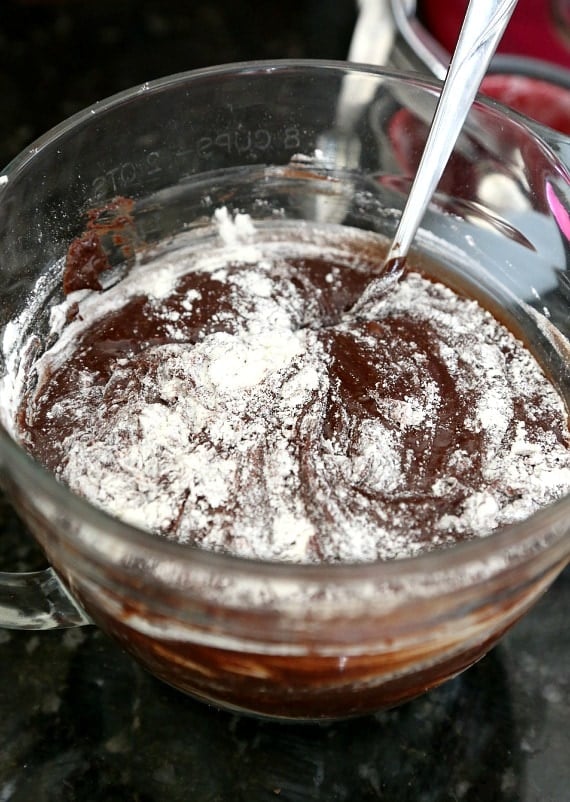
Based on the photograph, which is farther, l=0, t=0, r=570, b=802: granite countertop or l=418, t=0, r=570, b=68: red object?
l=418, t=0, r=570, b=68: red object

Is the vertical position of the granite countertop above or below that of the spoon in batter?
below

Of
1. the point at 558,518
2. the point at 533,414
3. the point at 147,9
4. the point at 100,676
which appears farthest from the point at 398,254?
the point at 147,9

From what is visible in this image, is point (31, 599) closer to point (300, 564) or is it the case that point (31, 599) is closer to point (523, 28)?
point (300, 564)

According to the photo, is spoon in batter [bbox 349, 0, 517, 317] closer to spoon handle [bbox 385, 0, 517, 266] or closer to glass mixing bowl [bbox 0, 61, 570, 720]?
spoon handle [bbox 385, 0, 517, 266]

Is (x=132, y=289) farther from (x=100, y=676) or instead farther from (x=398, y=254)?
(x=100, y=676)

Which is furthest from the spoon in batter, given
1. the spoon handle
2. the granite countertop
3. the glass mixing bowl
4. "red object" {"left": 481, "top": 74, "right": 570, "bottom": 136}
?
"red object" {"left": 481, "top": 74, "right": 570, "bottom": 136}
